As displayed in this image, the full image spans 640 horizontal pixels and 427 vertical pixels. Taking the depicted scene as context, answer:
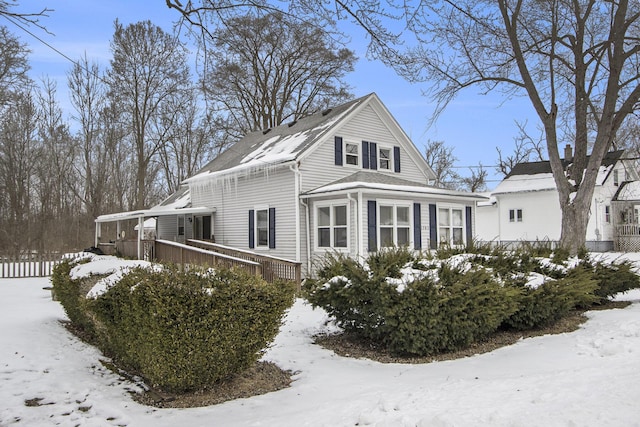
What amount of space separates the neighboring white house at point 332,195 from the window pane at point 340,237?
0.03 metres

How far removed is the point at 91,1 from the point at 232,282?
3354 millimetres

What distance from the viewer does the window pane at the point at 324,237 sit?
1545 centimetres

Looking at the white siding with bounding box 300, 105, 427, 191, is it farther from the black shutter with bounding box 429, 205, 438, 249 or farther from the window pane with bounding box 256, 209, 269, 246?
the black shutter with bounding box 429, 205, 438, 249

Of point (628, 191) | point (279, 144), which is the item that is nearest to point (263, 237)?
point (279, 144)

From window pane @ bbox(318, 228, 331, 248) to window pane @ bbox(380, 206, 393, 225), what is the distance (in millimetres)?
1741

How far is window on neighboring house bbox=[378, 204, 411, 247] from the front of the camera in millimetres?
15164

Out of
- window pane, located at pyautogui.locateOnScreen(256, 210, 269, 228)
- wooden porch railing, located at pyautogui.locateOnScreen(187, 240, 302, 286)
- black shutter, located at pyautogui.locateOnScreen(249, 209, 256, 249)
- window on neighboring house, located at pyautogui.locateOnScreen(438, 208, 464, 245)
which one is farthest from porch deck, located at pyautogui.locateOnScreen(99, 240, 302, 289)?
window on neighboring house, located at pyautogui.locateOnScreen(438, 208, 464, 245)

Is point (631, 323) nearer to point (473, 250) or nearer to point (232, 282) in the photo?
point (473, 250)

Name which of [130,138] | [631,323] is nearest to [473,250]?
[631,323]

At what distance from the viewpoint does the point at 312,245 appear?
15.8 m

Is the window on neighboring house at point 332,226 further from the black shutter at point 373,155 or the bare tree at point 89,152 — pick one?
the bare tree at point 89,152

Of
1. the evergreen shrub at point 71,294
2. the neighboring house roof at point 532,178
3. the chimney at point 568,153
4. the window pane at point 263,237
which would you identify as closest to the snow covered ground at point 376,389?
the evergreen shrub at point 71,294

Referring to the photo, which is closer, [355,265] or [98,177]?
[355,265]

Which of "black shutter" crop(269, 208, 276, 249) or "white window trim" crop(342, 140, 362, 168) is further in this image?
"white window trim" crop(342, 140, 362, 168)
